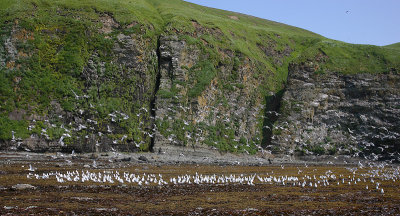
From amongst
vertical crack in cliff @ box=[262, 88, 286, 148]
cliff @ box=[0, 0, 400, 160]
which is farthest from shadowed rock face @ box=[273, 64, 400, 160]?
vertical crack in cliff @ box=[262, 88, 286, 148]

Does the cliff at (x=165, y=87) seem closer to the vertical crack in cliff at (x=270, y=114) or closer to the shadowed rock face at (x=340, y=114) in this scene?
the shadowed rock face at (x=340, y=114)

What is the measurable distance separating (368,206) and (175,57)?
54.4 metres

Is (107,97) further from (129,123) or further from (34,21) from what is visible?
(34,21)

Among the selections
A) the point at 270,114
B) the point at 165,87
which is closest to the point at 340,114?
the point at 270,114

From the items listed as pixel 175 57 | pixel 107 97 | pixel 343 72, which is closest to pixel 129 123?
pixel 107 97

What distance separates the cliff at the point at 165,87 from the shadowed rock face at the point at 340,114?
0.24m

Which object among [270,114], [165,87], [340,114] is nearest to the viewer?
[165,87]

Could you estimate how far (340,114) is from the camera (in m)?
79.1

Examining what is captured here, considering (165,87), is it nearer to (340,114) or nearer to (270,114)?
(270,114)

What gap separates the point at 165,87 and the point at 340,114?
40.1m

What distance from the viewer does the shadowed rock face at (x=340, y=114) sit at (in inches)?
2950

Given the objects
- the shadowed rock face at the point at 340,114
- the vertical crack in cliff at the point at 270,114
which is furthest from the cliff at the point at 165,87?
the vertical crack in cliff at the point at 270,114

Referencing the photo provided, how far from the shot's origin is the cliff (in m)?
57.0

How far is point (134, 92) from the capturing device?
66.2 meters
